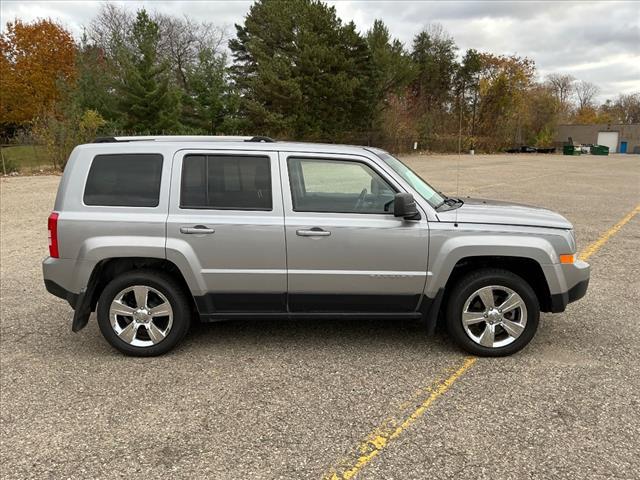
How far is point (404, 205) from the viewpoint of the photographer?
12.2ft

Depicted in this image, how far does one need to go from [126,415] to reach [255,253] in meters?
1.47

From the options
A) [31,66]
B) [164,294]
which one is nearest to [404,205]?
[164,294]

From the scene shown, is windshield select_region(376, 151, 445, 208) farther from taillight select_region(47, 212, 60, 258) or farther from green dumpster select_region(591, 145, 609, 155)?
green dumpster select_region(591, 145, 609, 155)

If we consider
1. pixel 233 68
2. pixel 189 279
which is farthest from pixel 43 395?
pixel 233 68

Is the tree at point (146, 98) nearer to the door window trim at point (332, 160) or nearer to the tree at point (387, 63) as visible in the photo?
the tree at point (387, 63)

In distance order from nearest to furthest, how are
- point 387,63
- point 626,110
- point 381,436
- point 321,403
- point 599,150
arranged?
1. point 381,436
2. point 321,403
3. point 387,63
4. point 599,150
5. point 626,110

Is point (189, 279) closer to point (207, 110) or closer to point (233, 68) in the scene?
point (207, 110)

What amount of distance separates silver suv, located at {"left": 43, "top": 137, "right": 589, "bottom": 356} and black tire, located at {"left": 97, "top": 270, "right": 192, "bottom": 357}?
0.04 ft

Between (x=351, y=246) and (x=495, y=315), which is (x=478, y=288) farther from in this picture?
(x=351, y=246)

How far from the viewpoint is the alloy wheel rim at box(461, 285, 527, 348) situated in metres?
3.95

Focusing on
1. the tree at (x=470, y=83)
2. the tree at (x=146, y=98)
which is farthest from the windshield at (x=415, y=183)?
the tree at (x=470, y=83)

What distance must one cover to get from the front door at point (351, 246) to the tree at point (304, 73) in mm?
30338

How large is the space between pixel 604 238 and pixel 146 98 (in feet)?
85.8

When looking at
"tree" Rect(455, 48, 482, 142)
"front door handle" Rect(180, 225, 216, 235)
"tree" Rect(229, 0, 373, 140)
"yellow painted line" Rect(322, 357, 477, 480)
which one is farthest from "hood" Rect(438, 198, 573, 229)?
"tree" Rect(455, 48, 482, 142)
